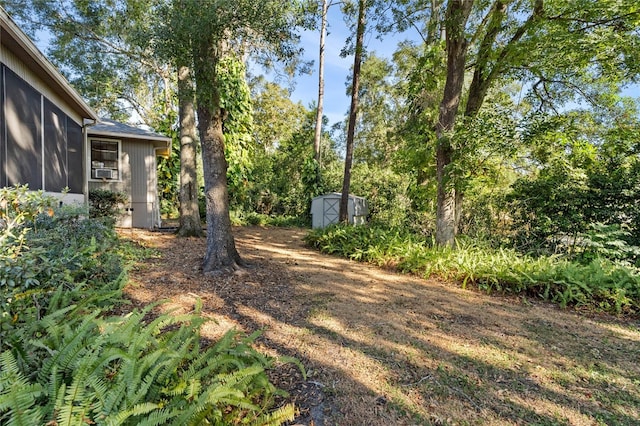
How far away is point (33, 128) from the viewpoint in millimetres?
5066

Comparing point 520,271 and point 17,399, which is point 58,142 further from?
point 520,271

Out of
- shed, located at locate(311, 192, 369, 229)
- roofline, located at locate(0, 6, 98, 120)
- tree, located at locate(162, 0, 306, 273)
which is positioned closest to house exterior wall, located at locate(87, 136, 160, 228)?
roofline, located at locate(0, 6, 98, 120)

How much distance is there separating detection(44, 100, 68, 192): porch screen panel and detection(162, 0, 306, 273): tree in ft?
10.2

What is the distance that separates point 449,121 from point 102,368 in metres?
6.72

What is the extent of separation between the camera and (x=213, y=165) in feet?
15.9

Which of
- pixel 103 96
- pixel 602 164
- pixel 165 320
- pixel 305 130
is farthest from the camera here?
pixel 305 130

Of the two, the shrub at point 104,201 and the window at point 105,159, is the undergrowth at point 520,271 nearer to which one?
the shrub at point 104,201

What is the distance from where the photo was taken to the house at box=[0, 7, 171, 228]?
432 centimetres

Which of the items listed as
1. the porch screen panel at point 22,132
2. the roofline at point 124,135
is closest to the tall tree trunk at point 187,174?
the roofline at point 124,135

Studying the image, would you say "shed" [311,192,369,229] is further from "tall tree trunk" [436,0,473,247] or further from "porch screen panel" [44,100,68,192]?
"porch screen panel" [44,100,68,192]

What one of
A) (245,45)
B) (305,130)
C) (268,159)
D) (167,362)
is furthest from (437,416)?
(305,130)

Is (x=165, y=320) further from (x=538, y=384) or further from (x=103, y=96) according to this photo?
(x=103, y=96)

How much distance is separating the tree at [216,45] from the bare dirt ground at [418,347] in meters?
0.82

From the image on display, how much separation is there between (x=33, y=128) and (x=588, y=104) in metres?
11.9
